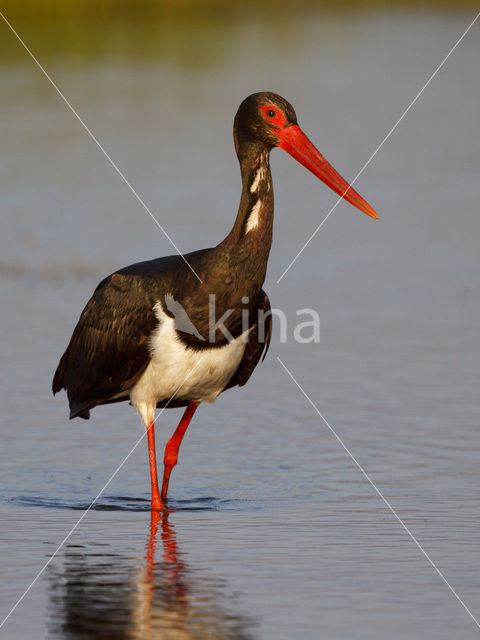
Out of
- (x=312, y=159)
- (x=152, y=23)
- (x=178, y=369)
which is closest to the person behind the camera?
(x=178, y=369)

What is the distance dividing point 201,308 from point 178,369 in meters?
0.36

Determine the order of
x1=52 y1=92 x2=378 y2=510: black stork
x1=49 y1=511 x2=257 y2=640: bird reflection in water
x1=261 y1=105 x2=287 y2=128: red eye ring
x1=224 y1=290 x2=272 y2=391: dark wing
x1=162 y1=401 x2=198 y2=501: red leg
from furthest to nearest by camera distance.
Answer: x1=162 y1=401 x2=198 y2=501: red leg < x1=224 y1=290 x2=272 y2=391: dark wing < x1=261 y1=105 x2=287 y2=128: red eye ring < x1=52 y1=92 x2=378 y2=510: black stork < x1=49 y1=511 x2=257 y2=640: bird reflection in water

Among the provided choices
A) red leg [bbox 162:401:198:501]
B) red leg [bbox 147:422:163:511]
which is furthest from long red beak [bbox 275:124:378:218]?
red leg [bbox 147:422:163:511]

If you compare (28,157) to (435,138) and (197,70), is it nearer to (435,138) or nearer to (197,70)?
(435,138)

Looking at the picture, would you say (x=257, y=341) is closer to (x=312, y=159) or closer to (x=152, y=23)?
(x=312, y=159)

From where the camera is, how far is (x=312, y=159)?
7.85 meters

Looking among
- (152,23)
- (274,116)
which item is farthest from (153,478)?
(152,23)

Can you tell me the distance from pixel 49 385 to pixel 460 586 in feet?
14.5

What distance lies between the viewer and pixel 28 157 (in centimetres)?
1823

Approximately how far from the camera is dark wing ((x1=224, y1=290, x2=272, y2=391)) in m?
7.81

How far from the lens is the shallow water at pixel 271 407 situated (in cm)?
596

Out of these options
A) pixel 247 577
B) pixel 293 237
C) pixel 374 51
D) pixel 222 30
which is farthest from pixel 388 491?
pixel 222 30

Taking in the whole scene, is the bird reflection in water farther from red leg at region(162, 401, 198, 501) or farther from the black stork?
red leg at region(162, 401, 198, 501)

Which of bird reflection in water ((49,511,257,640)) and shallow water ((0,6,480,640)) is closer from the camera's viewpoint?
bird reflection in water ((49,511,257,640))
